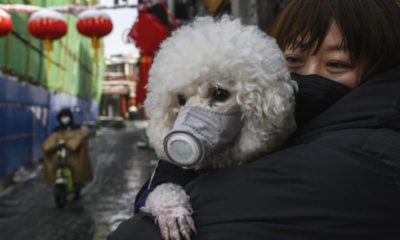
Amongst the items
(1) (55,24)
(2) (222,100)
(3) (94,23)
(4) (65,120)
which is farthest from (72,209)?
(2) (222,100)

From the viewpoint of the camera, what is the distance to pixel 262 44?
4.61 feet

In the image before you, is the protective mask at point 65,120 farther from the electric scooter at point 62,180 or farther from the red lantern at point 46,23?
the red lantern at point 46,23

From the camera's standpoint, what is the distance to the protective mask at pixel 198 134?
4.07 ft

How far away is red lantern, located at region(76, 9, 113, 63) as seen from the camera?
11.6 meters

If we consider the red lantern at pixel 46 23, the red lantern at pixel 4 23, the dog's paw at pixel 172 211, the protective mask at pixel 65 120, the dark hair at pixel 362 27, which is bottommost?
the protective mask at pixel 65 120

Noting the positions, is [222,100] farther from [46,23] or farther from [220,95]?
[46,23]

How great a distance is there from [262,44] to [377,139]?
1.16ft

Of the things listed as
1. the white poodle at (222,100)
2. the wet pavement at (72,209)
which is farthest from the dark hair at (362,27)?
the wet pavement at (72,209)

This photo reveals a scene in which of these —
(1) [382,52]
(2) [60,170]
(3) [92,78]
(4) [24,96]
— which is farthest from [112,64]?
(1) [382,52]

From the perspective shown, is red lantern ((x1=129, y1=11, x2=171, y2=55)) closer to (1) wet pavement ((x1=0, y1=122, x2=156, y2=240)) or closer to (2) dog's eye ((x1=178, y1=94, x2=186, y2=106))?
(1) wet pavement ((x1=0, y1=122, x2=156, y2=240))

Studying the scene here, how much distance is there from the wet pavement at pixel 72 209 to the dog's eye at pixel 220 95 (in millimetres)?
6810

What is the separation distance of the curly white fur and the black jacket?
0.22ft

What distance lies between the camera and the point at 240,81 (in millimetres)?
1368

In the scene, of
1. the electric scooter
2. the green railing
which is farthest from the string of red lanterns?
the electric scooter
